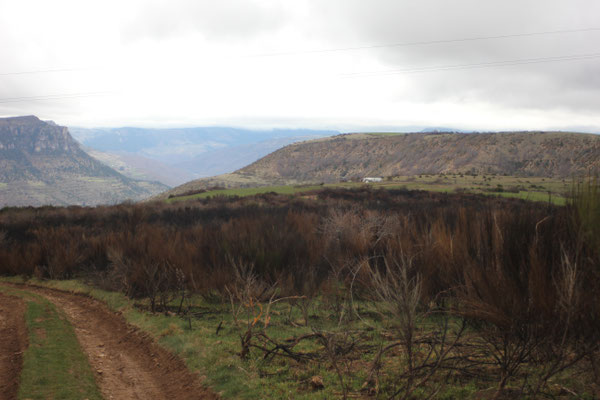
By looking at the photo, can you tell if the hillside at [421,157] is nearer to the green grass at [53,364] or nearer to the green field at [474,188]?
the green field at [474,188]

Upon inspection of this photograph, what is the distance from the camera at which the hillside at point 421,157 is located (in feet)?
253

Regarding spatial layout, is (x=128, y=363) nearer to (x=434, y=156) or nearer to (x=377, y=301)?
(x=377, y=301)

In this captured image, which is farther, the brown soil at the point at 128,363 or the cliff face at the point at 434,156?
the cliff face at the point at 434,156

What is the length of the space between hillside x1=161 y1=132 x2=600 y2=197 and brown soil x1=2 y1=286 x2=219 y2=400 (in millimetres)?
63363

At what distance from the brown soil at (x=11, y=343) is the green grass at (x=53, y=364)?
0.10m

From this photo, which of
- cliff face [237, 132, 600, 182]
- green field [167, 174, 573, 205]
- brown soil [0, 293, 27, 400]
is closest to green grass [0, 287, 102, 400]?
brown soil [0, 293, 27, 400]

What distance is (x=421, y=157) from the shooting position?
10494 cm

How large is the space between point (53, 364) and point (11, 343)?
1781mm

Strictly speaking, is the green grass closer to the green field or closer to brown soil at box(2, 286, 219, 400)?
brown soil at box(2, 286, 219, 400)

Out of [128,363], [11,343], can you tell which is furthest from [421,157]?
[11,343]

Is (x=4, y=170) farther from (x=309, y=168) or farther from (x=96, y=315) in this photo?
(x=96, y=315)

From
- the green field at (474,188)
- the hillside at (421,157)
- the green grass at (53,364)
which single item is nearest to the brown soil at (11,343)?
the green grass at (53,364)

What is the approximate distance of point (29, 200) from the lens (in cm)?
15412

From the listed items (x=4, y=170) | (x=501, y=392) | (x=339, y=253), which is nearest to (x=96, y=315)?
(x=339, y=253)
